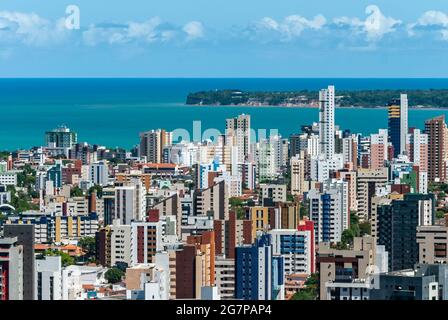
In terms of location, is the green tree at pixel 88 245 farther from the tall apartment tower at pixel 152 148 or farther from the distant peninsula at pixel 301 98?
the distant peninsula at pixel 301 98

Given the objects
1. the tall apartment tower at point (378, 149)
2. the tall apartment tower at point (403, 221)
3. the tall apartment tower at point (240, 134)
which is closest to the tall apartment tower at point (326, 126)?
the tall apartment tower at point (378, 149)

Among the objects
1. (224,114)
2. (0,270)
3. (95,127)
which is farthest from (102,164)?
(0,270)

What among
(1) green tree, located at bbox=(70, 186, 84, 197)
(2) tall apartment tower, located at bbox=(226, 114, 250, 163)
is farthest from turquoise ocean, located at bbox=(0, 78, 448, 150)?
(1) green tree, located at bbox=(70, 186, 84, 197)

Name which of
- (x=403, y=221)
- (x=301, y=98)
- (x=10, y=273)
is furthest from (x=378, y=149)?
(x=10, y=273)

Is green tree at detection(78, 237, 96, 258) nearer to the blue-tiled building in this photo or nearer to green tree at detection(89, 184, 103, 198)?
green tree at detection(89, 184, 103, 198)
